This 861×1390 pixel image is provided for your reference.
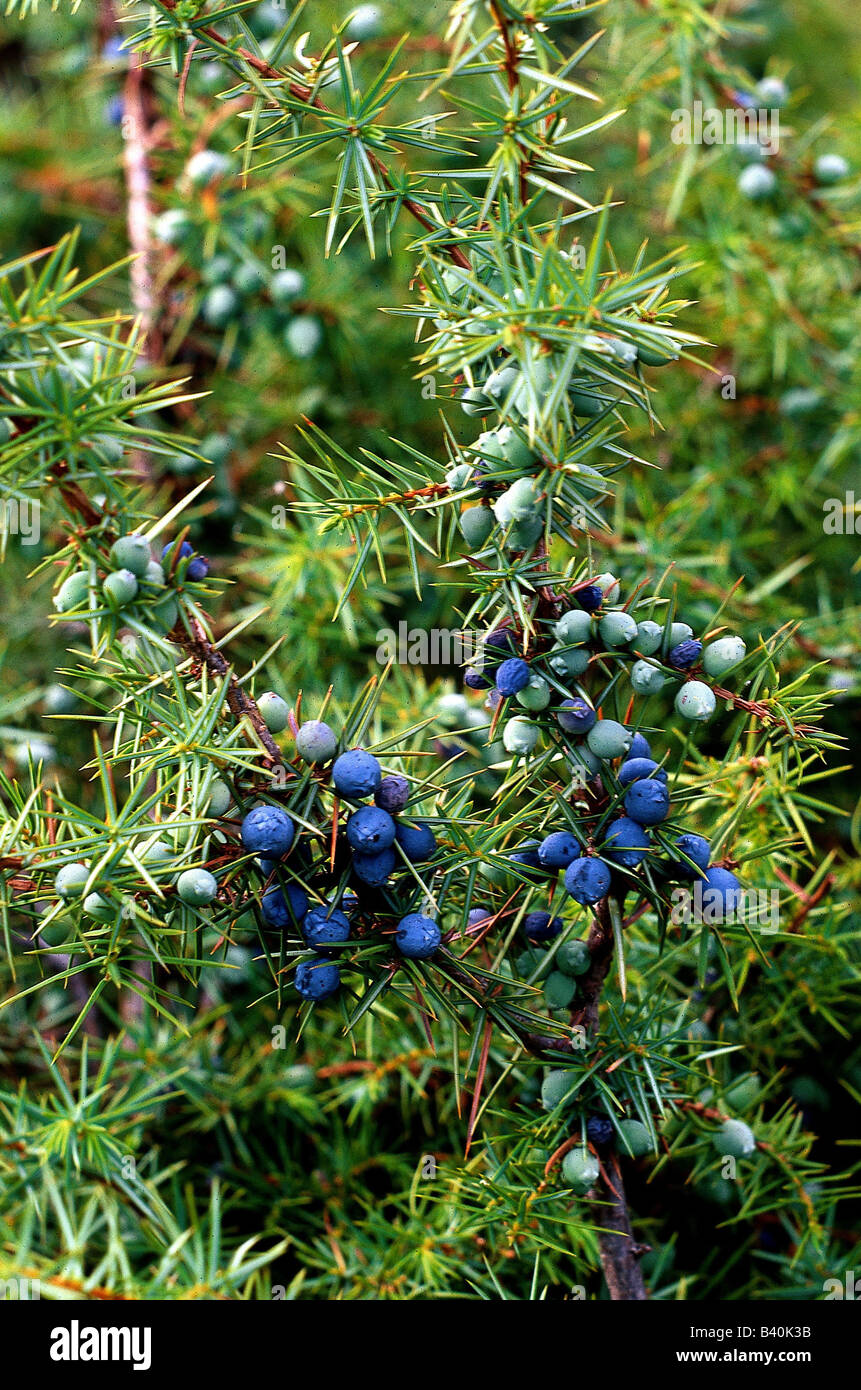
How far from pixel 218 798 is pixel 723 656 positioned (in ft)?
0.66

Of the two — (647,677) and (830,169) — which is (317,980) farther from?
(830,169)

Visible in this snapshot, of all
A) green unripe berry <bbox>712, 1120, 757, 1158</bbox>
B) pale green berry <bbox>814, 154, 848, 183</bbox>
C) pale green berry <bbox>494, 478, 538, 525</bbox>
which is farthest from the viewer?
pale green berry <bbox>814, 154, 848, 183</bbox>

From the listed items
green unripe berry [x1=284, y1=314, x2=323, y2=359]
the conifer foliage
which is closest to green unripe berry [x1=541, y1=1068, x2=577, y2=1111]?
the conifer foliage

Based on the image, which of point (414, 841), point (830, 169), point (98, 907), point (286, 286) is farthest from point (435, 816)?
point (830, 169)

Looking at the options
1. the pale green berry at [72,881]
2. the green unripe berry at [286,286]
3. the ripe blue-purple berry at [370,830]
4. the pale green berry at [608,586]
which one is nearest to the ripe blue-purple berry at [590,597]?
the pale green berry at [608,586]

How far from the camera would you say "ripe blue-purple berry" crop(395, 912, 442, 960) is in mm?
396

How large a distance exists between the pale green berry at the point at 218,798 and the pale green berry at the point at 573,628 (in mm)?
137

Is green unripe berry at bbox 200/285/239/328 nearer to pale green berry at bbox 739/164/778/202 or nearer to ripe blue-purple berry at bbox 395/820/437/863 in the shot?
pale green berry at bbox 739/164/778/202

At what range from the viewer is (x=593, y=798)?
44 centimetres

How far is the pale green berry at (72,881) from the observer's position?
0.39 meters

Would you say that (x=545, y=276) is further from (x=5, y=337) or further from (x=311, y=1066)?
(x=311, y=1066)

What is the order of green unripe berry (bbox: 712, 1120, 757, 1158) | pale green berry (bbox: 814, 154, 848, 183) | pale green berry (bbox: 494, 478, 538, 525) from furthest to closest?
pale green berry (bbox: 814, 154, 848, 183) → green unripe berry (bbox: 712, 1120, 757, 1158) → pale green berry (bbox: 494, 478, 538, 525)

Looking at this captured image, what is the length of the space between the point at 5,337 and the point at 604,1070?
1.21ft

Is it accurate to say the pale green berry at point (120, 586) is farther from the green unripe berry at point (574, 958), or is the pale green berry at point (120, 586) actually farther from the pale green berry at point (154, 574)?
the green unripe berry at point (574, 958)
